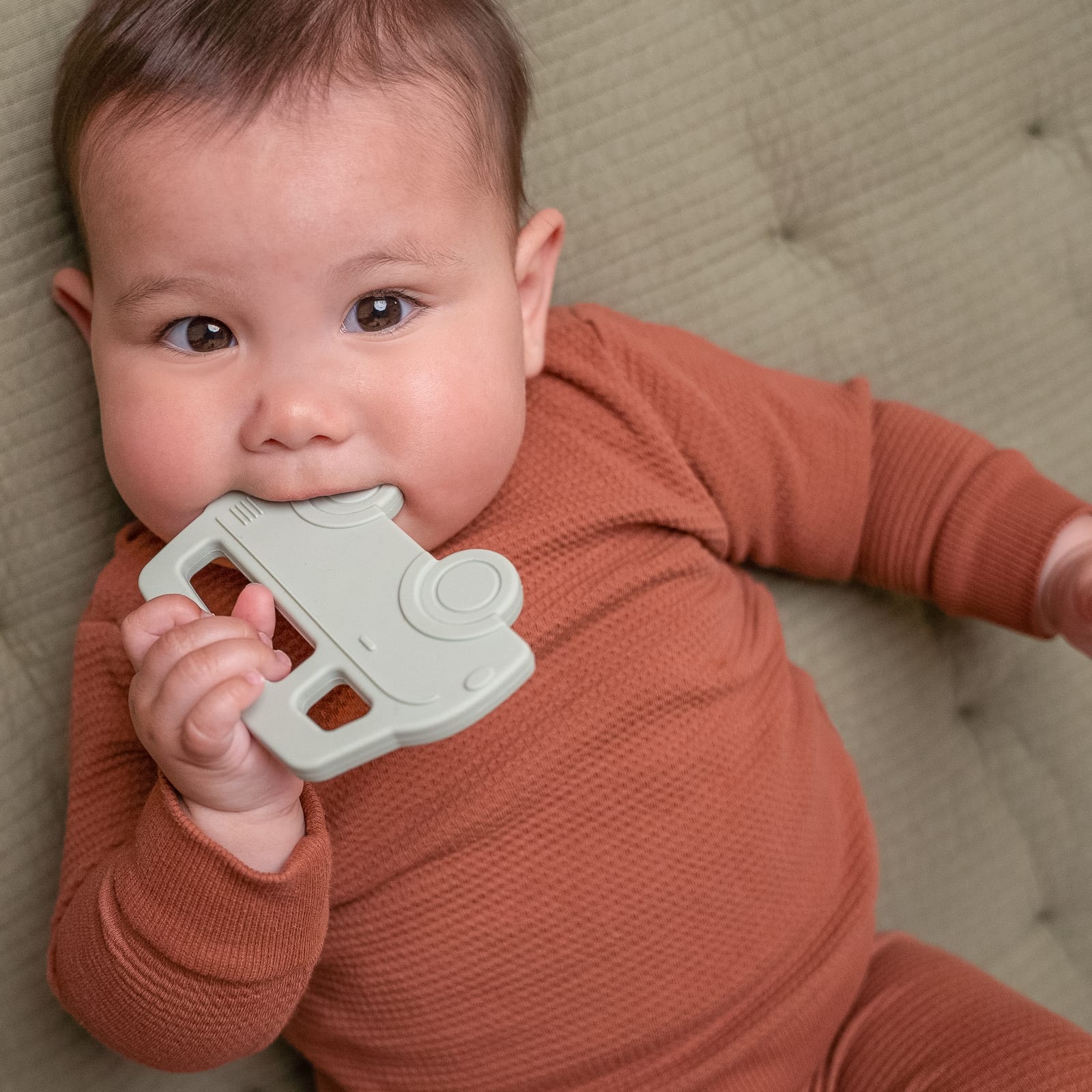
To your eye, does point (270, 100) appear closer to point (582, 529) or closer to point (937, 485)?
point (582, 529)

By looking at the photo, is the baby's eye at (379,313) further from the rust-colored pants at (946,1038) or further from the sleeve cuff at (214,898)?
the rust-colored pants at (946,1038)

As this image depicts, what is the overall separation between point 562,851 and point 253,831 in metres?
0.23

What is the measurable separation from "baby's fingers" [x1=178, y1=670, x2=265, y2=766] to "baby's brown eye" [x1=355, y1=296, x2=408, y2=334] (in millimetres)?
251

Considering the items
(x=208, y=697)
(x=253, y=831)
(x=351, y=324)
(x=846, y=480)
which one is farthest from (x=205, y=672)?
(x=846, y=480)

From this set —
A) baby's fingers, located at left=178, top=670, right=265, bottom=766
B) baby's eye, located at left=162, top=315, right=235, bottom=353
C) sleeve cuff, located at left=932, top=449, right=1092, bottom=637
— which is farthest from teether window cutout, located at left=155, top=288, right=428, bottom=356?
sleeve cuff, located at left=932, top=449, right=1092, bottom=637

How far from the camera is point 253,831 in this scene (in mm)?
796

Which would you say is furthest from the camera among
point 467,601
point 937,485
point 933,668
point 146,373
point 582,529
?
point 933,668

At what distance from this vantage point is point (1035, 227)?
49.8 inches

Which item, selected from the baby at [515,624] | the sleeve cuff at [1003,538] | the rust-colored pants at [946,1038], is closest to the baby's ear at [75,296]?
the baby at [515,624]

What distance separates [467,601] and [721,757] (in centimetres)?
34

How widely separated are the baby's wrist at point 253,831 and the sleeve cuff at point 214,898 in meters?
0.01

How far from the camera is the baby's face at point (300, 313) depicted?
2.52 feet

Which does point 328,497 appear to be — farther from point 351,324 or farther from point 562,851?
point 562,851

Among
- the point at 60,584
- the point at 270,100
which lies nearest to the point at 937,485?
the point at 270,100
